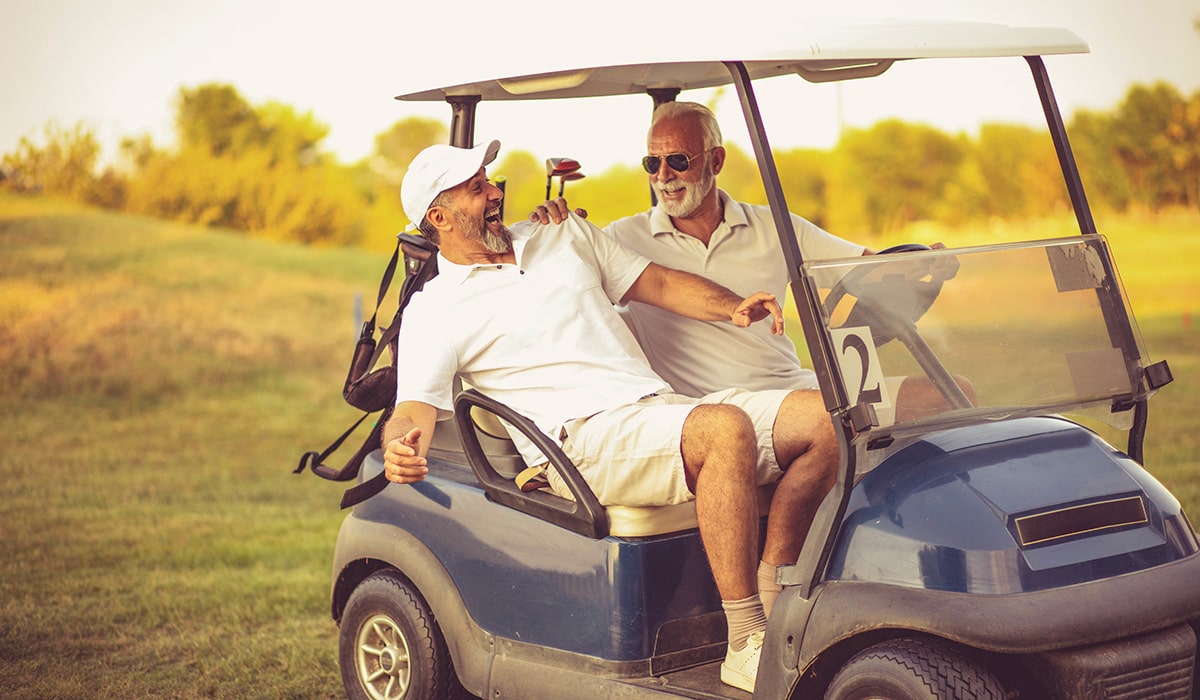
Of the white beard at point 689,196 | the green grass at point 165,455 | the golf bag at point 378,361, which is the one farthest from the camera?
the green grass at point 165,455

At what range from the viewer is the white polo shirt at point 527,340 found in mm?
3535

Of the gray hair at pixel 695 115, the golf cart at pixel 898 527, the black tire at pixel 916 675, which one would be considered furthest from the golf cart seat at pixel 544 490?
the gray hair at pixel 695 115

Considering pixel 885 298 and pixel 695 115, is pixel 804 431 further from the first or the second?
pixel 695 115

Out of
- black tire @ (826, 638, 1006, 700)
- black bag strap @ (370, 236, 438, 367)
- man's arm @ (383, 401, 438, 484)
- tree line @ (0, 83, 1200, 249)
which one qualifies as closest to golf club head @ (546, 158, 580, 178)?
black bag strap @ (370, 236, 438, 367)

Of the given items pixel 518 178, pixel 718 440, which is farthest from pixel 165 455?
pixel 518 178

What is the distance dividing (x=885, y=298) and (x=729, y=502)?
57 cm

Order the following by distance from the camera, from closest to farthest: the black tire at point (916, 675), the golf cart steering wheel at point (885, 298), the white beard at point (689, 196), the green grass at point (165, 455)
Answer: the black tire at point (916, 675) < the golf cart steering wheel at point (885, 298) < the white beard at point (689, 196) < the green grass at point (165, 455)

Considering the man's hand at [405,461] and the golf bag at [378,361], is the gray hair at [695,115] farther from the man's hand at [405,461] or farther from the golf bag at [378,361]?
the man's hand at [405,461]

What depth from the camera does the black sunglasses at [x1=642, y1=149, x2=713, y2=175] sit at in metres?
4.00

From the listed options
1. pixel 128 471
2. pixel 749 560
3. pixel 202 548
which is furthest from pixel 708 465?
pixel 128 471

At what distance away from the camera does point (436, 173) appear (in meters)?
3.74

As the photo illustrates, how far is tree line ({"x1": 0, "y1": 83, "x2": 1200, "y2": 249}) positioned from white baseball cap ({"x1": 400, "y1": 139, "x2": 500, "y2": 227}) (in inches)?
593

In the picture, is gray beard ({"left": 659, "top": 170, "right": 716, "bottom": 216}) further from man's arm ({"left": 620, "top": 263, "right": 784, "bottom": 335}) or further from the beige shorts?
the beige shorts

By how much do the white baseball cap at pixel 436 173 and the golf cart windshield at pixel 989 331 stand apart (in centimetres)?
122
